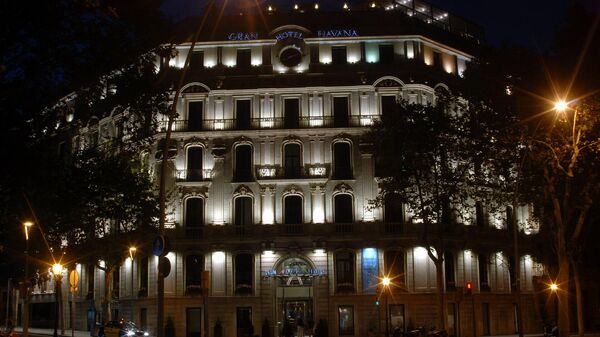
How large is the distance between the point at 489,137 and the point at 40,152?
76.2ft

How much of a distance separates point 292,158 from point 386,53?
33.6ft

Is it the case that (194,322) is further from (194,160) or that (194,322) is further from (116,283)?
(194,160)

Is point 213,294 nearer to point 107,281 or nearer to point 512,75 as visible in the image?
point 107,281

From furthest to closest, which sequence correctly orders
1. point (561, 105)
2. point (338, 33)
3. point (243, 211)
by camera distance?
point (338, 33) → point (243, 211) → point (561, 105)

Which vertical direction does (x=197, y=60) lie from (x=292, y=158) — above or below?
above

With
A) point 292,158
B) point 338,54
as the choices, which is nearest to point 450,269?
point 292,158

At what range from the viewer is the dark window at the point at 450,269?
47688 mm

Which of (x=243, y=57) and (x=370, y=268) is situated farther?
(x=243, y=57)

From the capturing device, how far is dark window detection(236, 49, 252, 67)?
4997cm

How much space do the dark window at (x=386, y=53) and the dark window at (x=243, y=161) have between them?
37.3 feet

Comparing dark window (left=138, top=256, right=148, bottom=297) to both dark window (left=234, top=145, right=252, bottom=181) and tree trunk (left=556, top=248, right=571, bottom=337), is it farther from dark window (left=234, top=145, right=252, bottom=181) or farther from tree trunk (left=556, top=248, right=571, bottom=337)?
tree trunk (left=556, top=248, right=571, bottom=337)

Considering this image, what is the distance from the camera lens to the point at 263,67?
49.5m

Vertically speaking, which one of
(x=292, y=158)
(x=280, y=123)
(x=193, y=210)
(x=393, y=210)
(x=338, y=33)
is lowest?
(x=393, y=210)

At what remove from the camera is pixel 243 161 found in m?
48.1
